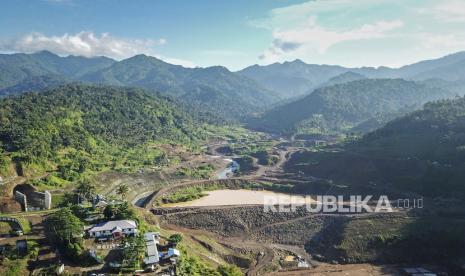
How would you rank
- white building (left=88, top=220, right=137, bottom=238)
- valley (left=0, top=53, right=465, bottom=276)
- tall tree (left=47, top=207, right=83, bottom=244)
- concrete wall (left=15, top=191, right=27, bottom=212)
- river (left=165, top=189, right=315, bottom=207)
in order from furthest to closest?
river (left=165, top=189, right=315, bottom=207)
concrete wall (left=15, top=191, right=27, bottom=212)
valley (left=0, top=53, right=465, bottom=276)
white building (left=88, top=220, right=137, bottom=238)
tall tree (left=47, top=207, right=83, bottom=244)

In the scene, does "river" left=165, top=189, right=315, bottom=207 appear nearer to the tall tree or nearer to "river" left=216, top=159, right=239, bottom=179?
"river" left=216, top=159, right=239, bottom=179

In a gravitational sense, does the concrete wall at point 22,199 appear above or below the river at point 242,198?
above

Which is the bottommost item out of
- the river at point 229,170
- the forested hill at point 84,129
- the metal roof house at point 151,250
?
the metal roof house at point 151,250

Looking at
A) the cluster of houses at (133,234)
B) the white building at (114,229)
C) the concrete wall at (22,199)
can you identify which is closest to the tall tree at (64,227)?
the white building at (114,229)

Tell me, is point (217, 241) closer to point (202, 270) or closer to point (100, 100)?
point (202, 270)

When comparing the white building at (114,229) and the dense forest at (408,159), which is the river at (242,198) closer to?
the dense forest at (408,159)

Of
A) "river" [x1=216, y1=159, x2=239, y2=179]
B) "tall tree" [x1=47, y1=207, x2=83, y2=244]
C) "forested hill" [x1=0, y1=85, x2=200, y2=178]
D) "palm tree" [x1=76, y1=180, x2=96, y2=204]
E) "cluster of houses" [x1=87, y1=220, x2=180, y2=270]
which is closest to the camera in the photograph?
"cluster of houses" [x1=87, y1=220, x2=180, y2=270]

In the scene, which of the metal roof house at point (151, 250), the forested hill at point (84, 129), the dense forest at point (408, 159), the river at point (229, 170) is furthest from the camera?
the river at point (229, 170)

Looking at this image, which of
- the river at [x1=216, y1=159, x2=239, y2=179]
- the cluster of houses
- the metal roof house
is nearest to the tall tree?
the cluster of houses

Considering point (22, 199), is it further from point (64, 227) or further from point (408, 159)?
point (408, 159)
